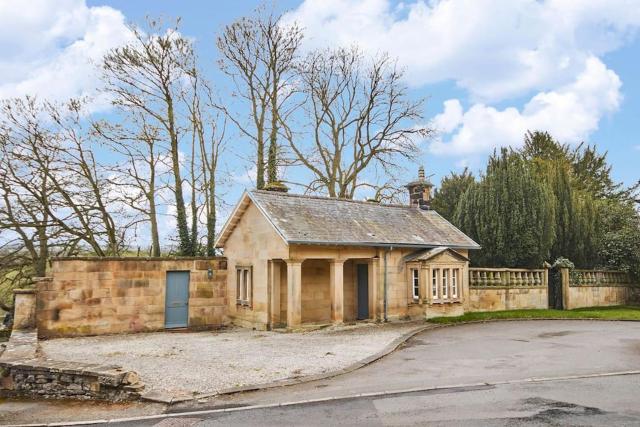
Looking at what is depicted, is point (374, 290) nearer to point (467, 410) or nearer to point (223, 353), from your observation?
point (223, 353)

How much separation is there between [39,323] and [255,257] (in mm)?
7608

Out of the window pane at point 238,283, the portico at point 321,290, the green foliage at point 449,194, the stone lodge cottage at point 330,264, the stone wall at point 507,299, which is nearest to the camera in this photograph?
the portico at point 321,290

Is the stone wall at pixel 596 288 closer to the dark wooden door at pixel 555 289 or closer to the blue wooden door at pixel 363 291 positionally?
the dark wooden door at pixel 555 289

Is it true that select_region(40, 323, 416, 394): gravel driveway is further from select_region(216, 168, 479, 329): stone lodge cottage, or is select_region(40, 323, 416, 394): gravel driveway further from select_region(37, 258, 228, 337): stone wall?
select_region(216, 168, 479, 329): stone lodge cottage

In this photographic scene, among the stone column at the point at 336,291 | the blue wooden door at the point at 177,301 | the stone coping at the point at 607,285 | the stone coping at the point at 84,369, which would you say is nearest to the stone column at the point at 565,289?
the stone coping at the point at 607,285

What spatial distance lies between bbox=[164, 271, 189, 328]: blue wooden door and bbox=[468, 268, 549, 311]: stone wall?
40.4 ft

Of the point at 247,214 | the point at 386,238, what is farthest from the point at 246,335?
the point at 386,238

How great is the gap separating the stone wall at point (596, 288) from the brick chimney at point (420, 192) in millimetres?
7837

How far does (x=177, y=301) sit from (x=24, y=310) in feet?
16.9

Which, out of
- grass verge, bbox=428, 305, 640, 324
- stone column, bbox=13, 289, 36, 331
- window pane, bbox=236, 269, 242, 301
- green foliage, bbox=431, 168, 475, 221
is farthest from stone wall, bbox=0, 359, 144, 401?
green foliage, bbox=431, 168, 475, 221

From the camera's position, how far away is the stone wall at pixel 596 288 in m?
25.0

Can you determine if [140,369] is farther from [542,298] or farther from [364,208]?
[542,298]

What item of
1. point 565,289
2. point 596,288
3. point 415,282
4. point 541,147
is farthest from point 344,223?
point 541,147

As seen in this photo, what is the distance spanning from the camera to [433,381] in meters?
9.97
